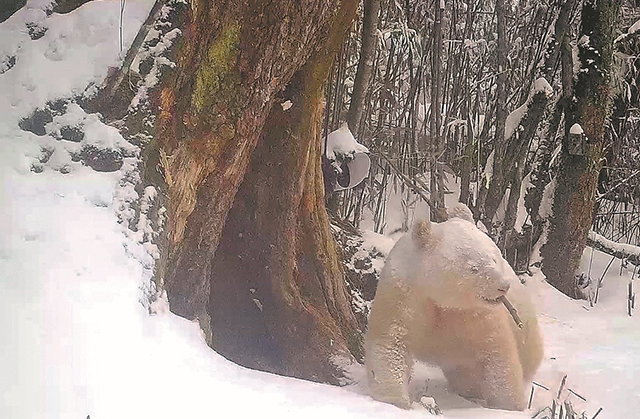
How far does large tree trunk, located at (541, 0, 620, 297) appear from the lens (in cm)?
418

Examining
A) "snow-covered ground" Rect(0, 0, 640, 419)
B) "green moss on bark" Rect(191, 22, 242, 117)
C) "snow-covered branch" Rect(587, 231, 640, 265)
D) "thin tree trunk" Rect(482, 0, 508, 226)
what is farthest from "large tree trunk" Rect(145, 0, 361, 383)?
"snow-covered branch" Rect(587, 231, 640, 265)

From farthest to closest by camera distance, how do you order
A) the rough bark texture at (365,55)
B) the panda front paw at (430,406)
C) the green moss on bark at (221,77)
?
the rough bark texture at (365,55) → the green moss on bark at (221,77) → the panda front paw at (430,406)

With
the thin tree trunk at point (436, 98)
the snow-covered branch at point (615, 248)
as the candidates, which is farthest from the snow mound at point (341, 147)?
the snow-covered branch at point (615, 248)

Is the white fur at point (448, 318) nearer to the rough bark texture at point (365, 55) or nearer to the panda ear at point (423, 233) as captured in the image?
the panda ear at point (423, 233)

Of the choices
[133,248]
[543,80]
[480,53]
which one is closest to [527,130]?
[543,80]

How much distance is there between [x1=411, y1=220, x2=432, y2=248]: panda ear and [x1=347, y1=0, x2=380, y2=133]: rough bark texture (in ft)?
5.99

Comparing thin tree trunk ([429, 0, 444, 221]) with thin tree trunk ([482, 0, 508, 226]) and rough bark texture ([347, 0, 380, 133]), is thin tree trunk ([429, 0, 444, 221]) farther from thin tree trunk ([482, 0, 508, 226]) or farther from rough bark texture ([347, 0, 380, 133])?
rough bark texture ([347, 0, 380, 133])

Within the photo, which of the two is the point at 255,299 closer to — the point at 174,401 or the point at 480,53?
the point at 174,401

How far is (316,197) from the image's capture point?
2.95 m

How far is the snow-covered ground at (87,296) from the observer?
1.21m

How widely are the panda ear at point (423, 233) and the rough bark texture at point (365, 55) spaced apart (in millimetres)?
1826

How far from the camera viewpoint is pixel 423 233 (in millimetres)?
2176

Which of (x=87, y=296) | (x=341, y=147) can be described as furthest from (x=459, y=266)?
(x=341, y=147)

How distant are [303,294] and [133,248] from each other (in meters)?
1.20
